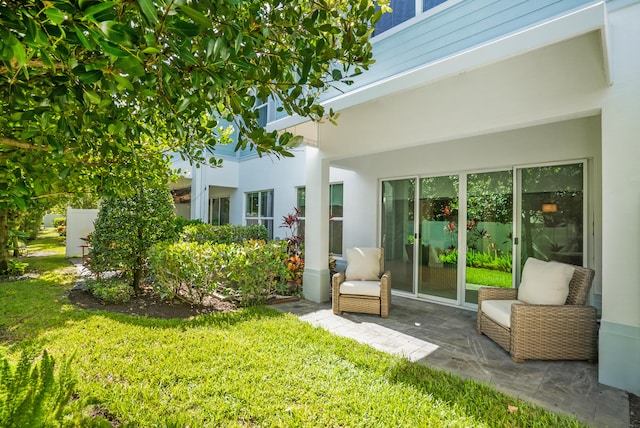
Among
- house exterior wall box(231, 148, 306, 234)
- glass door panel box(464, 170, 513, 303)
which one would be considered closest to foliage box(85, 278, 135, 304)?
house exterior wall box(231, 148, 306, 234)

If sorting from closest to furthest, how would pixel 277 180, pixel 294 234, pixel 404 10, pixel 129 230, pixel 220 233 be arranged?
1. pixel 404 10
2. pixel 129 230
3. pixel 294 234
4. pixel 220 233
5. pixel 277 180

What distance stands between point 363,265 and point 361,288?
2.29ft

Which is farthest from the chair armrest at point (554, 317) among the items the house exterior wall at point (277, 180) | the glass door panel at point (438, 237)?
the house exterior wall at point (277, 180)

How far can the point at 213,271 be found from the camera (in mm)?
5871

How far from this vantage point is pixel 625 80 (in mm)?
3455

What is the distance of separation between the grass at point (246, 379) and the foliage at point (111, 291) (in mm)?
1077

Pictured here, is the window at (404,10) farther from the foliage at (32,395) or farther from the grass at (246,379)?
the foliage at (32,395)

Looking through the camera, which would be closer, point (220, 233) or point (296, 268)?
point (296, 268)

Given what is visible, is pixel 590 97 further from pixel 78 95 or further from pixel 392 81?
pixel 78 95

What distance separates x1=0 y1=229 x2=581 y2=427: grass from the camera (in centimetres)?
279

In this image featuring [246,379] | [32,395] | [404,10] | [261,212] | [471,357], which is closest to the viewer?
[32,395]

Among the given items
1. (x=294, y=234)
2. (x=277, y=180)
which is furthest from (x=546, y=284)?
(x=277, y=180)

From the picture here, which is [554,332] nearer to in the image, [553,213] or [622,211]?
[622,211]

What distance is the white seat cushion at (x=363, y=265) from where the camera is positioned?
20.9 ft
